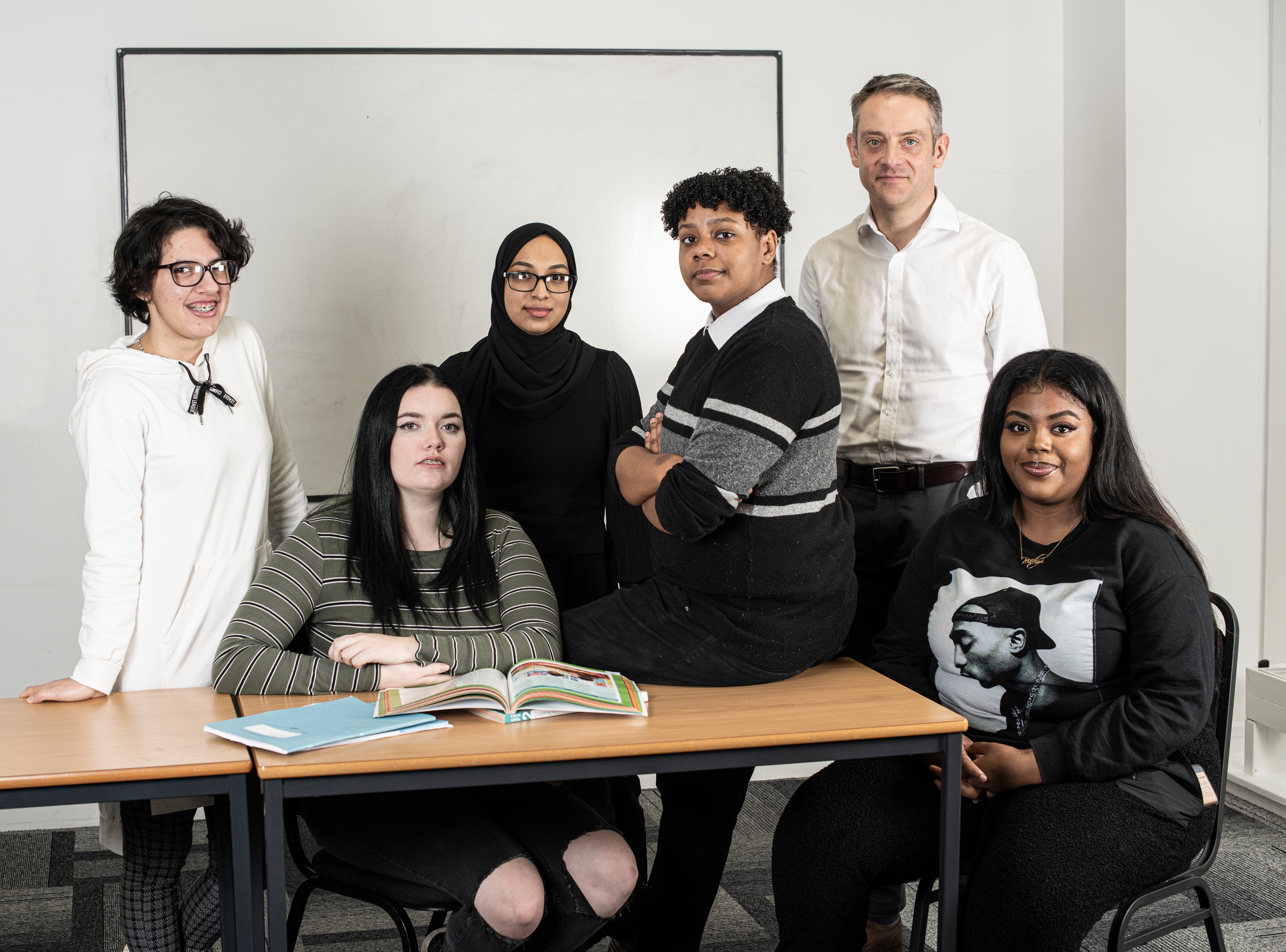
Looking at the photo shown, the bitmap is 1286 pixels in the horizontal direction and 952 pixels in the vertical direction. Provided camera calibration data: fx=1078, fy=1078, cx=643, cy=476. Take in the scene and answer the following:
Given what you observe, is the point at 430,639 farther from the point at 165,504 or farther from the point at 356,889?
the point at 165,504

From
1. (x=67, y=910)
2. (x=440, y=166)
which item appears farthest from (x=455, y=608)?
(x=440, y=166)

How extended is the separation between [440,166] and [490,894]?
91.3 inches

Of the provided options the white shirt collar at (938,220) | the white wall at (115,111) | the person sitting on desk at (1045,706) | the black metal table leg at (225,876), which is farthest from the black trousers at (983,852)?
the white wall at (115,111)

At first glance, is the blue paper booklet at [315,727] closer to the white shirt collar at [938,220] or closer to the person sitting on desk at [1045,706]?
the person sitting on desk at [1045,706]

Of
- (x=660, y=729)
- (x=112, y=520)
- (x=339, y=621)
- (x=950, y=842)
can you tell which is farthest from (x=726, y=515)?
(x=112, y=520)

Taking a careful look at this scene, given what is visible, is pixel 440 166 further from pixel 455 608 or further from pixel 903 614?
pixel 903 614

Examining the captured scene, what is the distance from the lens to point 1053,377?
1.87 metres

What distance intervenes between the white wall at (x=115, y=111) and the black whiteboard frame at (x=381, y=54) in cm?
2

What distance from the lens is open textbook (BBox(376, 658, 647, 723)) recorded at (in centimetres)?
163

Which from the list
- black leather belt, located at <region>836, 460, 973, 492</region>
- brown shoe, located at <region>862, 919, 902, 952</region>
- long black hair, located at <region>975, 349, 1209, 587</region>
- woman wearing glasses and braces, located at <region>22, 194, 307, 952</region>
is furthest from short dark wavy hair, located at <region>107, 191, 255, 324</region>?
brown shoe, located at <region>862, 919, 902, 952</region>

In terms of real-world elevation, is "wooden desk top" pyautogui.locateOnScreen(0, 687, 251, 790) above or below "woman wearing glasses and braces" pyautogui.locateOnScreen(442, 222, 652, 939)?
below

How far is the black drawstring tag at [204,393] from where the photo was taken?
6.69ft

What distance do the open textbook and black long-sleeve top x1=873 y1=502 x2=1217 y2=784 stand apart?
59cm

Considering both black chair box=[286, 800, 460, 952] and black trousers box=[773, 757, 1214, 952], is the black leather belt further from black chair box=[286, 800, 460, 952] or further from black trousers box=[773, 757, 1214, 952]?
black chair box=[286, 800, 460, 952]
